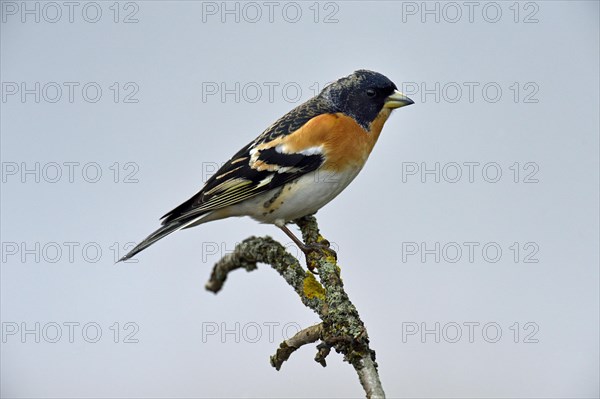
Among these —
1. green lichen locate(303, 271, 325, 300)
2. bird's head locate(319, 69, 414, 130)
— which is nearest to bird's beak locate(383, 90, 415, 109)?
bird's head locate(319, 69, 414, 130)

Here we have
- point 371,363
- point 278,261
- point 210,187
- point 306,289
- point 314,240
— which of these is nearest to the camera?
point 371,363

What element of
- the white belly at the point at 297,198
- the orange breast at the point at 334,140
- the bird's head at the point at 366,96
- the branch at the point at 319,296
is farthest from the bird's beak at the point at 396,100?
the branch at the point at 319,296

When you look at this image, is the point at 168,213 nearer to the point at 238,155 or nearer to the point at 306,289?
the point at 238,155

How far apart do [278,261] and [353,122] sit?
142 centimetres

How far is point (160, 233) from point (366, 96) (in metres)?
1.73

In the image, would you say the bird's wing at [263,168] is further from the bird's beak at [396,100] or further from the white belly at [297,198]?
the bird's beak at [396,100]

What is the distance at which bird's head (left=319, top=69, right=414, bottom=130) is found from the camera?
4.92 meters

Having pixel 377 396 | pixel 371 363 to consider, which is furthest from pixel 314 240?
pixel 377 396

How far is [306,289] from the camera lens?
11.5ft

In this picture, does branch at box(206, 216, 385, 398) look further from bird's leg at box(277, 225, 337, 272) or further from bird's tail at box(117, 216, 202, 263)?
bird's tail at box(117, 216, 202, 263)

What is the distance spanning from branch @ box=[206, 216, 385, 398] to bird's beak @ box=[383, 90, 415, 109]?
104 centimetres

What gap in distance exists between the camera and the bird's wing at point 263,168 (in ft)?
15.2

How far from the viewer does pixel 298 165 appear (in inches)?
184

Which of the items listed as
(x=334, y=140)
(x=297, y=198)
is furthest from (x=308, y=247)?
(x=334, y=140)
